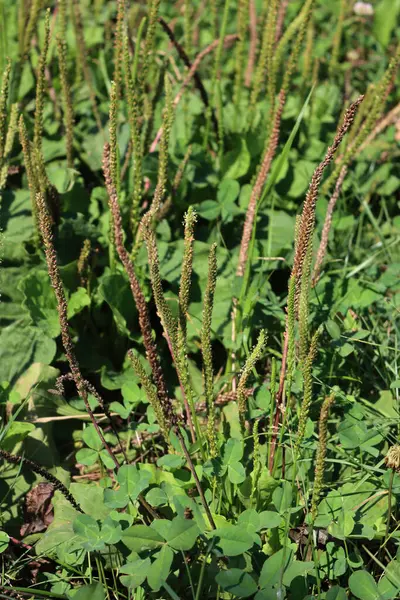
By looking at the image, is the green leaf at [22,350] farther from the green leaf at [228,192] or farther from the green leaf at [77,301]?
the green leaf at [228,192]

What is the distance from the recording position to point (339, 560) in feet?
5.57

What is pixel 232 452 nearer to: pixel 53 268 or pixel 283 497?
pixel 283 497

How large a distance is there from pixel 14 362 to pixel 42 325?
147 mm

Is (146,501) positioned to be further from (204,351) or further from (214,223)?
(214,223)

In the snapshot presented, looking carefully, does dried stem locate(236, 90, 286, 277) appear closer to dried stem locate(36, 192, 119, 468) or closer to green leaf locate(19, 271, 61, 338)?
green leaf locate(19, 271, 61, 338)

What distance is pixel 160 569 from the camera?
5.07ft

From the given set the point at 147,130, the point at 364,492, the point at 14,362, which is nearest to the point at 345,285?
the point at 364,492

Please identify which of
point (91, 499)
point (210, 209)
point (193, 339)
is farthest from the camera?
point (210, 209)

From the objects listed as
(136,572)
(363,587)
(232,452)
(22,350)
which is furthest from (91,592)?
(22,350)

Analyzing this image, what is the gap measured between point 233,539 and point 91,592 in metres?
0.34

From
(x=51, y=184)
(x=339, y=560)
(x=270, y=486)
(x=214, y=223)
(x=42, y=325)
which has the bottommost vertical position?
(x=339, y=560)

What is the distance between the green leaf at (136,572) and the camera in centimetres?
156

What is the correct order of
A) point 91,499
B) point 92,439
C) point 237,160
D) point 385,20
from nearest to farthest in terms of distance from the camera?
point 91,499, point 92,439, point 237,160, point 385,20

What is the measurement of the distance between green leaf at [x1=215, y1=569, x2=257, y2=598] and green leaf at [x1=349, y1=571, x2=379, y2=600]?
23 centimetres
